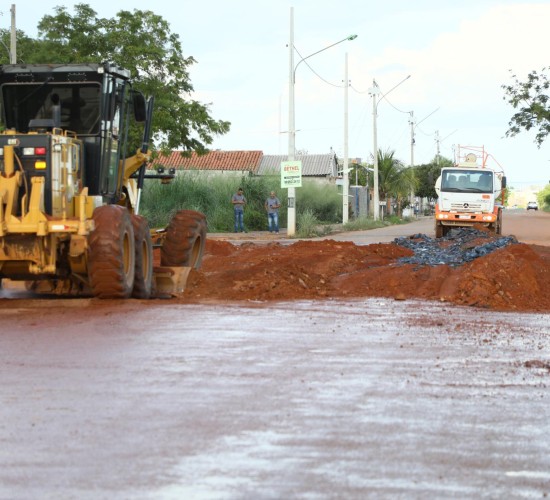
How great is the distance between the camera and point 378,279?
18172 millimetres

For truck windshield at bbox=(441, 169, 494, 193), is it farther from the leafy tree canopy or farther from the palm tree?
the palm tree

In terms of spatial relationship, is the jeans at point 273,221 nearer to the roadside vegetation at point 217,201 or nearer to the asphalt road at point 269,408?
the roadside vegetation at point 217,201

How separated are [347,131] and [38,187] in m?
39.7

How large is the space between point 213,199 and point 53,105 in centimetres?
3278

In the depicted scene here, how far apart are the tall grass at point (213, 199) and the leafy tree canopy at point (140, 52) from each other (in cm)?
240

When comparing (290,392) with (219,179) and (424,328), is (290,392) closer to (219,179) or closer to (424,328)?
(424,328)

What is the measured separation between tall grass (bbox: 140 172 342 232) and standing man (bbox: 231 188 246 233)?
1836 mm

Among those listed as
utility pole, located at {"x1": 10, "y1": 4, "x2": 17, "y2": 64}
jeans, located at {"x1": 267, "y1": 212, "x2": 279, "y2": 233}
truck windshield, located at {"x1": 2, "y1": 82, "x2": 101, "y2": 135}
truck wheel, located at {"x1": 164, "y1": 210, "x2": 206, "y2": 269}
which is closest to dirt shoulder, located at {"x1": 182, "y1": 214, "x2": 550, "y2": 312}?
truck wheel, located at {"x1": 164, "y1": 210, "x2": 206, "y2": 269}

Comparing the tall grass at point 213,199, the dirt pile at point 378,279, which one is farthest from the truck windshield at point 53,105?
the tall grass at point 213,199

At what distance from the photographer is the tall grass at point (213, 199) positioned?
46.1 m

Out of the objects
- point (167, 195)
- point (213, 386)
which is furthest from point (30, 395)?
point (167, 195)

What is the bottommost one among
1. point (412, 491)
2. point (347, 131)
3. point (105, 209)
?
point (412, 491)

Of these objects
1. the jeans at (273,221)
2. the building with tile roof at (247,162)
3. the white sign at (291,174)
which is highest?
the building with tile roof at (247,162)

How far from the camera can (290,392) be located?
840cm
